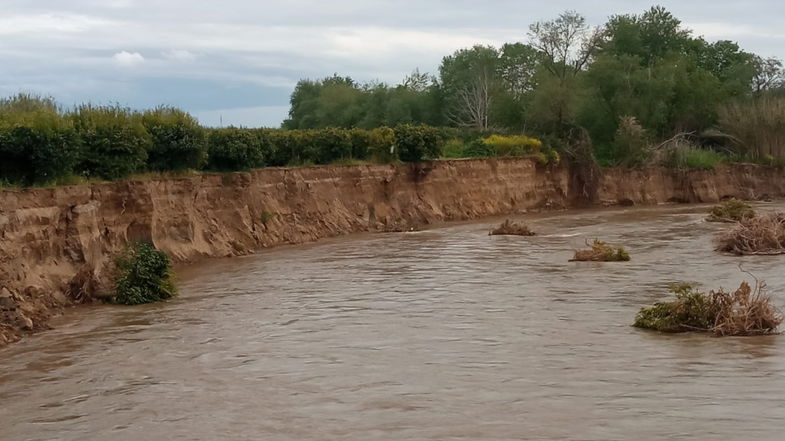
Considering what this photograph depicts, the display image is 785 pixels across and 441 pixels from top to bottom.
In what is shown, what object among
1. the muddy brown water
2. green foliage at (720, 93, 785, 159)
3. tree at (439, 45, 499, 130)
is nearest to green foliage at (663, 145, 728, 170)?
green foliage at (720, 93, 785, 159)

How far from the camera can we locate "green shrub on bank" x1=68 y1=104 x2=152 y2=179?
21234 mm

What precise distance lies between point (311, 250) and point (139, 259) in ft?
31.1

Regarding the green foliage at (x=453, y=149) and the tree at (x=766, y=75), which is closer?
the green foliage at (x=453, y=149)

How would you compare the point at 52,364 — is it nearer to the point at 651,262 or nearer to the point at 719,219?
the point at 651,262

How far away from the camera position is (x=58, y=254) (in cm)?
1870

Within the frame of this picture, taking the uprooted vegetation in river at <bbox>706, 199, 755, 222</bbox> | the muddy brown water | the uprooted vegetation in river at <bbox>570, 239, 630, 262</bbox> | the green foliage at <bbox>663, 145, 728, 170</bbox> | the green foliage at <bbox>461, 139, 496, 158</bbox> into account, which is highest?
the green foliage at <bbox>461, 139, 496, 158</bbox>

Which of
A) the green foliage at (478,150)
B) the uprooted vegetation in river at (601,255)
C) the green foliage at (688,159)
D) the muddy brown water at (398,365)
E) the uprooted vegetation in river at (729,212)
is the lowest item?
the muddy brown water at (398,365)

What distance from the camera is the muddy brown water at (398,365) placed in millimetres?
9500

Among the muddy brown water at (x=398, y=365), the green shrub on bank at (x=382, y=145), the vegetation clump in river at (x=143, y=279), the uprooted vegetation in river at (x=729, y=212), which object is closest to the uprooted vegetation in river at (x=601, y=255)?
the muddy brown water at (x=398, y=365)

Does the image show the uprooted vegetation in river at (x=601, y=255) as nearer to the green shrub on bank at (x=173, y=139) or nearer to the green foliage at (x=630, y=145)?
the green shrub on bank at (x=173, y=139)

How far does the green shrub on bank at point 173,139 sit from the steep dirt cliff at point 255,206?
0.61 m

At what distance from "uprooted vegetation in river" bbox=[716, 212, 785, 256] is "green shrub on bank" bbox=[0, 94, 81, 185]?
52.7 ft

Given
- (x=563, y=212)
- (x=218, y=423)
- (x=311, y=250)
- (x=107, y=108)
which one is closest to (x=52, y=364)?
(x=218, y=423)

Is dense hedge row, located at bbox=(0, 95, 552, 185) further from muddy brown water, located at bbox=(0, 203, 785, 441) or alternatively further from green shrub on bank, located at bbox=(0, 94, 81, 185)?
muddy brown water, located at bbox=(0, 203, 785, 441)
